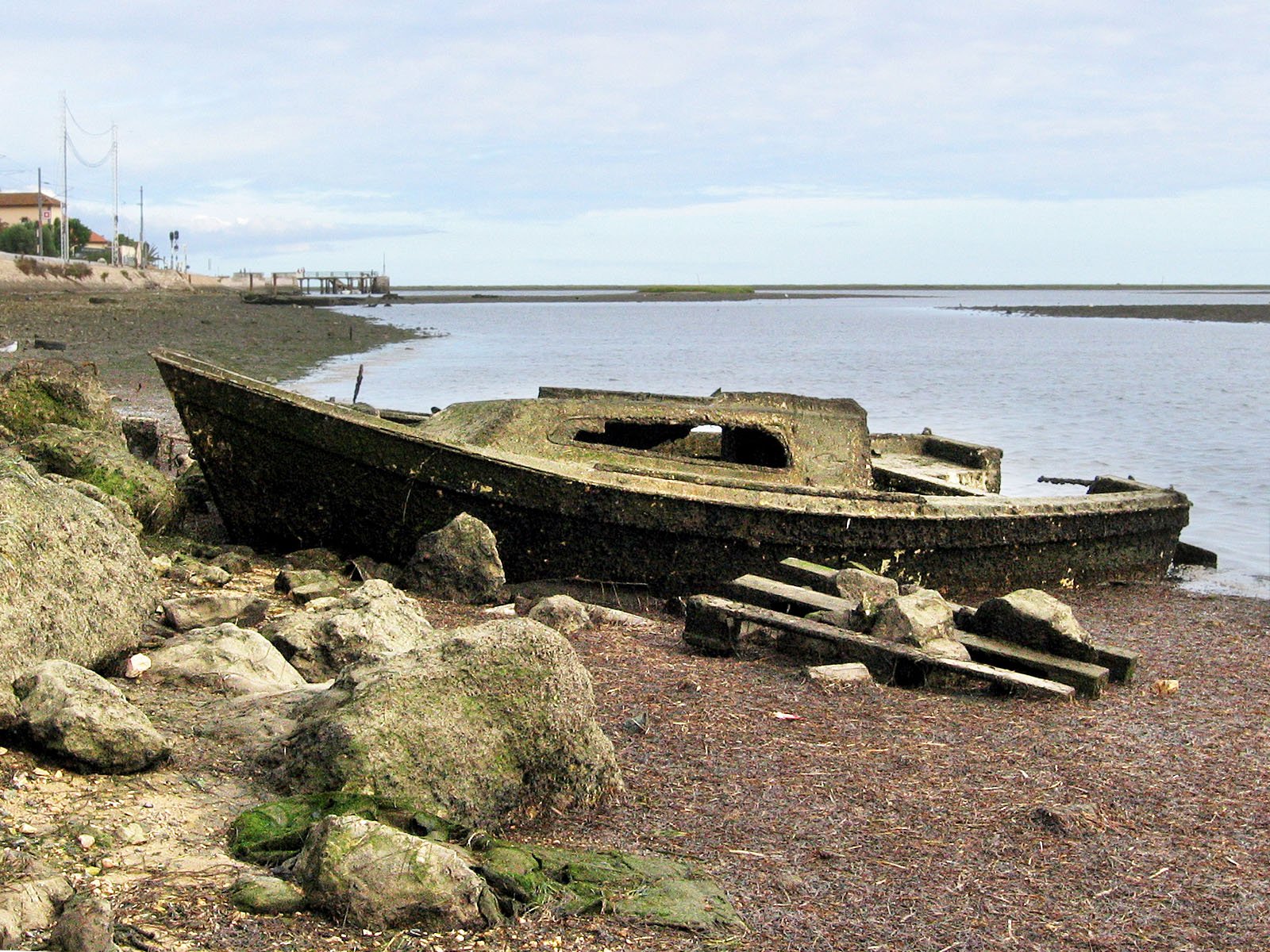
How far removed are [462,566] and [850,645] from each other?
2752 mm

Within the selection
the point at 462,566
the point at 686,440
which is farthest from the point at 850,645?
the point at 686,440

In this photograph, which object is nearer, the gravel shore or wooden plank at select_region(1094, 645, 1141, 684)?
the gravel shore

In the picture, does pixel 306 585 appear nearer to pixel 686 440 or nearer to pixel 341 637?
pixel 341 637

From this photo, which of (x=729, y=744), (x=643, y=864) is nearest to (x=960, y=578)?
(x=729, y=744)

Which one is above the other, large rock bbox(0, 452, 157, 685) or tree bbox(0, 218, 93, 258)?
tree bbox(0, 218, 93, 258)

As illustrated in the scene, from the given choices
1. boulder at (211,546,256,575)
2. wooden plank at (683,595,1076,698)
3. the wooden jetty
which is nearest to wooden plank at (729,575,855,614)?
the wooden jetty

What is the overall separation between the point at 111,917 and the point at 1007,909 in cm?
Answer: 275

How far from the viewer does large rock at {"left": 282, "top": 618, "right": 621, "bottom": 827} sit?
414 cm

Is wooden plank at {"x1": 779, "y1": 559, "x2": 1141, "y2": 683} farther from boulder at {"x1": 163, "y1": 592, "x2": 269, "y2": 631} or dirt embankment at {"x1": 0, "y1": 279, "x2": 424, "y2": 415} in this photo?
dirt embankment at {"x1": 0, "y1": 279, "x2": 424, "y2": 415}

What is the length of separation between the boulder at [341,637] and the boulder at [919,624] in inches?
104

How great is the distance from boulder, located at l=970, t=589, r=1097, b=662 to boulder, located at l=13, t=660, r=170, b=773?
4.74 m

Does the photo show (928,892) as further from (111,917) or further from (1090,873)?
(111,917)

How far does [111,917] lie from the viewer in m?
3.16

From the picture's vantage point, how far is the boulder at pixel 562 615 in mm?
7176
